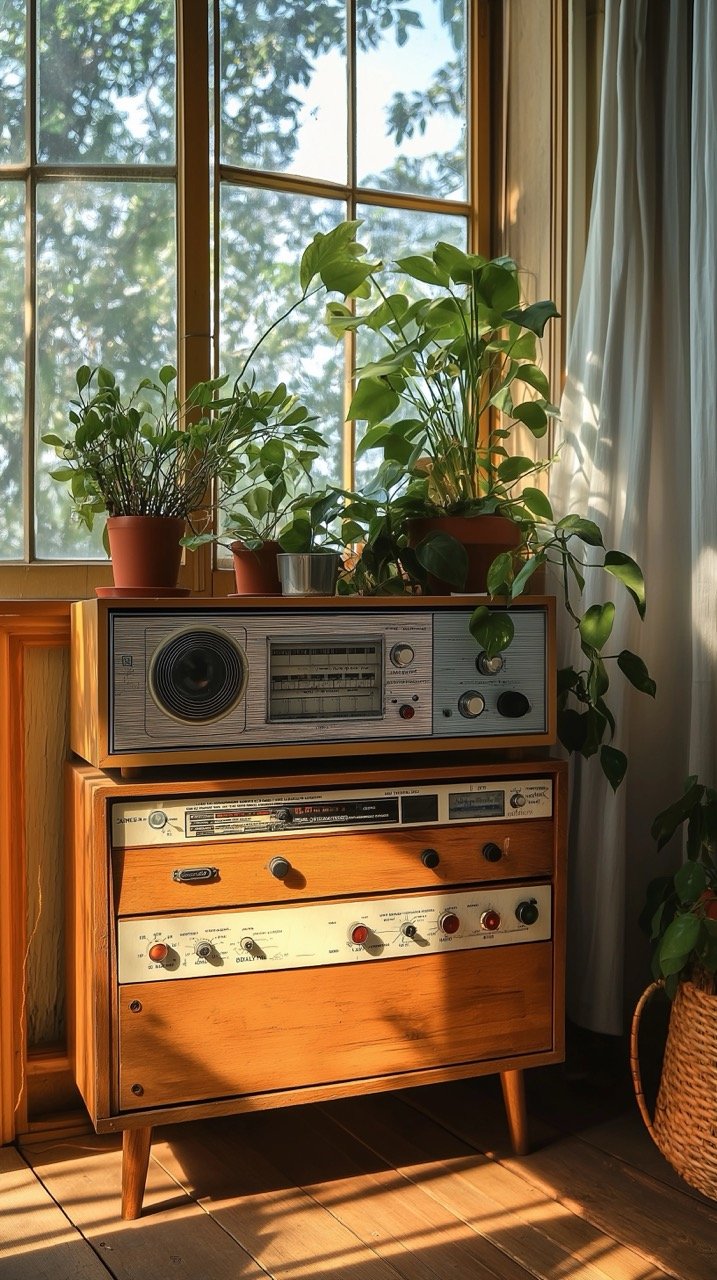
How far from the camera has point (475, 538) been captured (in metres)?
1.80

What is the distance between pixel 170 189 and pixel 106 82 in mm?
209

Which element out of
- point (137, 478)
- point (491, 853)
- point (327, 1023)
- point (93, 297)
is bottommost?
point (327, 1023)

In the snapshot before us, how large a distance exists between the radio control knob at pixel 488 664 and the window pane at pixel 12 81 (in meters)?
1.20

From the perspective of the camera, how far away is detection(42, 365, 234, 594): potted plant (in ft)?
5.66

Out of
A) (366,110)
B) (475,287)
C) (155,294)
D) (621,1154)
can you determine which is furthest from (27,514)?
(621,1154)

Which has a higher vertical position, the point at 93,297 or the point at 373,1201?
the point at 93,297

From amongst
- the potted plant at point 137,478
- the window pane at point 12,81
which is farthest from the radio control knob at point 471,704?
the window pane at point 12,81

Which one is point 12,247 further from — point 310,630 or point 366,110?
point 310,630

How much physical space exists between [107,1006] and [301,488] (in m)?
1.06

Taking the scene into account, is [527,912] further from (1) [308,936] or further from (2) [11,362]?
(2) [11,362]

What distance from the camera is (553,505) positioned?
2.16 m

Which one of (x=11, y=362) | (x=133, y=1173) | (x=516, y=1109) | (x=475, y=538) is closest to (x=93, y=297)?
(x=11, y=362)

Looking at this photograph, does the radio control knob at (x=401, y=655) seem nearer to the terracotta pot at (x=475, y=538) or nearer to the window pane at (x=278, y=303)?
the terracotta pot at (x=475, y=538)

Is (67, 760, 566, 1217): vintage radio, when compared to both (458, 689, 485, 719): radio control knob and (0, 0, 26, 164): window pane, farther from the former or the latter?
(0, 0, 26, 164): window pane
